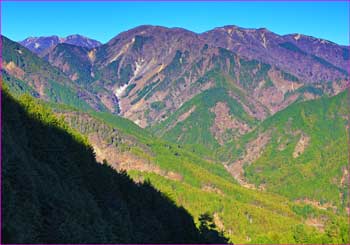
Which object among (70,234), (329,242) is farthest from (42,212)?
(329,242)

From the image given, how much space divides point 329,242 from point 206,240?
63.8 m

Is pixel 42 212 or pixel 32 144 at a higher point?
pixel 32 144

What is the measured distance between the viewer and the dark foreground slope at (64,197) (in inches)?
2265

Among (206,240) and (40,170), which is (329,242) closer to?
(206,240)

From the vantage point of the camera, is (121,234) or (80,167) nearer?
(121,234)

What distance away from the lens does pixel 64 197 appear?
2788 inches

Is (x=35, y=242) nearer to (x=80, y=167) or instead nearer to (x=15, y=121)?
(x=15, y=121)

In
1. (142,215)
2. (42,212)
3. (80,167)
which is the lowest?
(42,212)

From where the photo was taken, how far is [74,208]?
71.0 m

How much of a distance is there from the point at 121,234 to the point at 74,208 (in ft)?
53.3

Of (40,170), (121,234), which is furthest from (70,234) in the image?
(121,234)

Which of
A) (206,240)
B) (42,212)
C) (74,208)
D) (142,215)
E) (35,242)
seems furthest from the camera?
(206,240)

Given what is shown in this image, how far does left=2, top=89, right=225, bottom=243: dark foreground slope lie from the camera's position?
189ft

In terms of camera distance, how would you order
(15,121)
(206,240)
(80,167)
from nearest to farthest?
(15,121)
(80,167)
(206,240)
